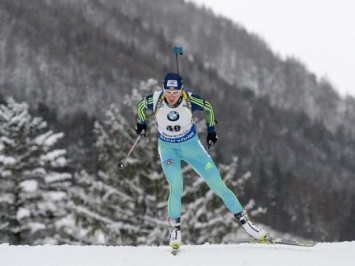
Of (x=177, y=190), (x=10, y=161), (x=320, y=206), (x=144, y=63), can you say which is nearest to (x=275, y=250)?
(x=177, y=190)

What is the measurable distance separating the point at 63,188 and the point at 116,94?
136527mm

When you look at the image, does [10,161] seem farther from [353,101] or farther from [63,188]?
[353,101]

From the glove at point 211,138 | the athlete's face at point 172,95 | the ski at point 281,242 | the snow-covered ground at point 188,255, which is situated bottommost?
the snow-covered ground at point 188,255

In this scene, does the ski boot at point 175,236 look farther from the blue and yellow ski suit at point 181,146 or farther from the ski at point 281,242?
the ski at point 281,242

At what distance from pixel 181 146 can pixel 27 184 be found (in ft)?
34.0

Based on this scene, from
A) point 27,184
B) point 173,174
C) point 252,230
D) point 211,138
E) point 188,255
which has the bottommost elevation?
point 188,255

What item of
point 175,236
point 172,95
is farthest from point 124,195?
point 172,95

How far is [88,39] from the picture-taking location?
198 meters

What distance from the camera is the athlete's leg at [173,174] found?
7465 millimetres

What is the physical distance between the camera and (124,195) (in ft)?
55.4

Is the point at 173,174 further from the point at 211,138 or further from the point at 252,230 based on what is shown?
the point at 252,230

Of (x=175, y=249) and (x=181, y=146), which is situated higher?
(x=181, y=146)

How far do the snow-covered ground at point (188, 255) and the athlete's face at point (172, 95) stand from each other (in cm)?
205

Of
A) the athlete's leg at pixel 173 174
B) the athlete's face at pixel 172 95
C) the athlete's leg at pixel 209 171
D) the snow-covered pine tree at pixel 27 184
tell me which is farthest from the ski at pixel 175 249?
the snow-covered pine tree at pixel 27 184
